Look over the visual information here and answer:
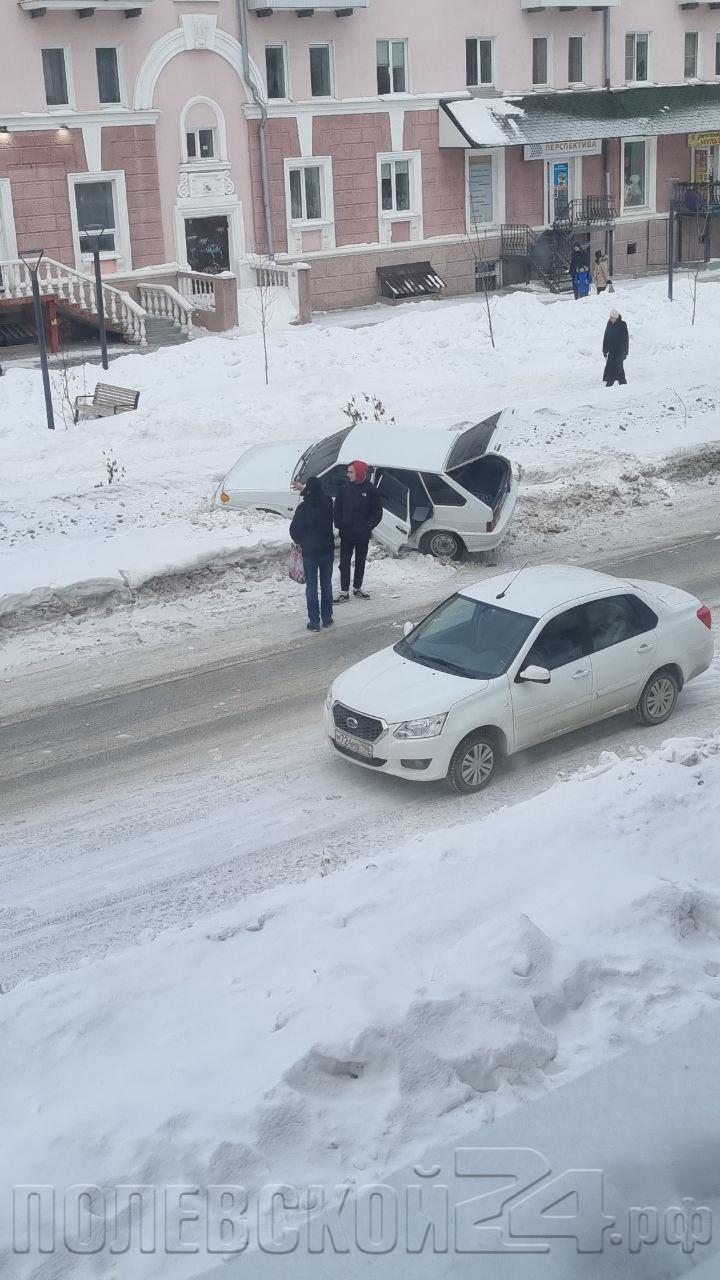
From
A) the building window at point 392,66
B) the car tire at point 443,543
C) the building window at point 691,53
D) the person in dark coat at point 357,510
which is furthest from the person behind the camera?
the building window at point 691,53

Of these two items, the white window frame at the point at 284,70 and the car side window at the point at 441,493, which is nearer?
the car side window at the point at 441,493

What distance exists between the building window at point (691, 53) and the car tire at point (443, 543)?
121ft

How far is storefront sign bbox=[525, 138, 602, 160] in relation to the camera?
4078cm

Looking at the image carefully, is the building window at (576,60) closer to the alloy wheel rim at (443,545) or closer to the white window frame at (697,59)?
the white window frame at (697,59)

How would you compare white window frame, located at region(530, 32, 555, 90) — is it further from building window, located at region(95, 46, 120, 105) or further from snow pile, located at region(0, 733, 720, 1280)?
snow pile, located at region(0, 733, 720, 1280)

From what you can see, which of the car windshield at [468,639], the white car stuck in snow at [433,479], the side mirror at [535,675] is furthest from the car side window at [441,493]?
the side mirror at [535,675]

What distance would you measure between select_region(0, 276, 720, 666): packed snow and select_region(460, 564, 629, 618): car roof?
14.0 feet

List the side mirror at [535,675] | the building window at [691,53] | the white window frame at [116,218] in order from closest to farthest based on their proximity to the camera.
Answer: the side mirror at [535,675], the white window frame at [116,218], the building window at [691,53]

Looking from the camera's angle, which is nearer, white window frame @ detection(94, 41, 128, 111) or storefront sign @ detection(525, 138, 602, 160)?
white window frame @ detection(94, 41, 128, 111)

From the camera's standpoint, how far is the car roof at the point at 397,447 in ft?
54.1

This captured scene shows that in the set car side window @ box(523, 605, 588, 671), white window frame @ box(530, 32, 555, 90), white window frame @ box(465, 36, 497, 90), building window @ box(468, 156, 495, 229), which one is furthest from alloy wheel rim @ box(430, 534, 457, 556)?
white window frame @ box(530, 32, 555, 90)

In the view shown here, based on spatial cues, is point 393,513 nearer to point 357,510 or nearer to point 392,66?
point 357,510

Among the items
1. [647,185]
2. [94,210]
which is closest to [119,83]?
[94,210]

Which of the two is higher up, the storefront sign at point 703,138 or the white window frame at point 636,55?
the white window frame at point 636,55
